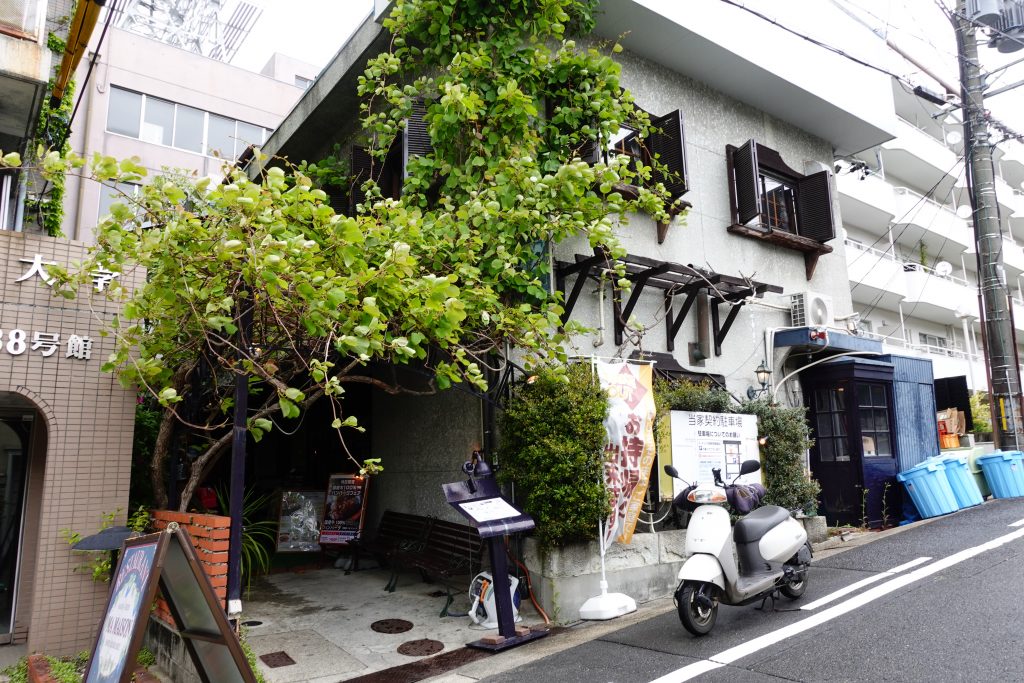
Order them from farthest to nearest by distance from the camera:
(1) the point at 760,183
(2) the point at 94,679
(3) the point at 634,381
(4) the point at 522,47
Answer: (1) the point at 760,183
(4) the point at 522,47
(3) the point at 634,381
(2) the point at 94,679

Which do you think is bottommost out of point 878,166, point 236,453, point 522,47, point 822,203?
point 236,453

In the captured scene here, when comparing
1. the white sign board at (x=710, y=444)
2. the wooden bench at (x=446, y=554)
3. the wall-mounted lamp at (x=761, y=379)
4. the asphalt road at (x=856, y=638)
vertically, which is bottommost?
the asphalt road at (x=856, y=638)

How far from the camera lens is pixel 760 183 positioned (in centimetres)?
1163

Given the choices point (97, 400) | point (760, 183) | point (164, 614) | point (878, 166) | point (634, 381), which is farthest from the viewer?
point (878, 166)

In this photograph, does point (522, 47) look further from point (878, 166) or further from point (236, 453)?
point (878, 166)

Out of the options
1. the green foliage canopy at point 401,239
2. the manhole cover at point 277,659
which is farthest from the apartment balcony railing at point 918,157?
the manhole cover at point 277,659

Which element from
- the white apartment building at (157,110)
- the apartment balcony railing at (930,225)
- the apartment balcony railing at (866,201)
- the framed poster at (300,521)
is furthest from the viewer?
the apartment balcony railing at (930,225)

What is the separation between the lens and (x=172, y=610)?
13.6 feet

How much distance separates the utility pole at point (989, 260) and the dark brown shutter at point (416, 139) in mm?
9819

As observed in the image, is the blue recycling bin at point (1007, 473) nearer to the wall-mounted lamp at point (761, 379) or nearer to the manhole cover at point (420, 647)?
the wall-mounted lamp at point (761, 379)

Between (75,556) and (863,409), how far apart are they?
10869 mm

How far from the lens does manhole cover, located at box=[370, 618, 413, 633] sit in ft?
23.4

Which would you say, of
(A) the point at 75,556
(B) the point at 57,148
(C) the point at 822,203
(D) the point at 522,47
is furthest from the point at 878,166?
(A) the point at 75,556

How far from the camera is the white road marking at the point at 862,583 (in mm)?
6614
